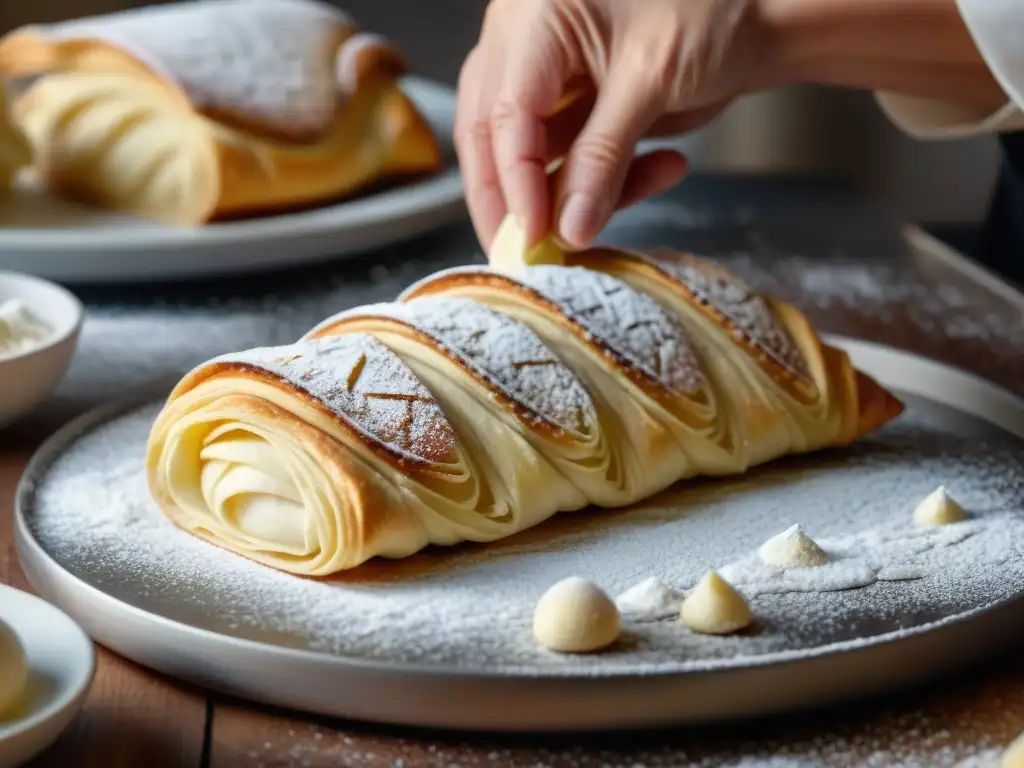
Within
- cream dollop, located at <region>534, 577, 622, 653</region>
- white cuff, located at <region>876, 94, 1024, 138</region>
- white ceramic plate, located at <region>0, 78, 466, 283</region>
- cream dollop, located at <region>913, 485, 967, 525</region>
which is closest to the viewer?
cream dollop, located at <region>534, 577, 622, 653</region>

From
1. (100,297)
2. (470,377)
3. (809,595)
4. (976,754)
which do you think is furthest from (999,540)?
(100,297)

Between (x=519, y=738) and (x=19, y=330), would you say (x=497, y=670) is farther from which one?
(x=19, y=330)

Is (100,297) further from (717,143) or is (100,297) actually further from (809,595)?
(717,143)

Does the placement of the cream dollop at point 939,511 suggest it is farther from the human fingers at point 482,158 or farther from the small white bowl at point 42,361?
the small white bowl at point 42,361

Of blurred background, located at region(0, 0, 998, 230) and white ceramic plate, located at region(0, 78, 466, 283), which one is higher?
white ceramic plate, located at region(0, 78, 466, 283)

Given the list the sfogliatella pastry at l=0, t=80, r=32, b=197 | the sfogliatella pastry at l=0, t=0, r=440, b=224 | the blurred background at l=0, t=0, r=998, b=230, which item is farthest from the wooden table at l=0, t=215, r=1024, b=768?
the blurred background at l=0, t=0, r=998, b=230

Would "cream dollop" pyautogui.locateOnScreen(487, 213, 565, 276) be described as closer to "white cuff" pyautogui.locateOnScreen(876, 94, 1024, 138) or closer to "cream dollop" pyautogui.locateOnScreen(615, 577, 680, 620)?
"cream dollop" pyautogui.locateOnScreen(615, 577, 680, 620)
